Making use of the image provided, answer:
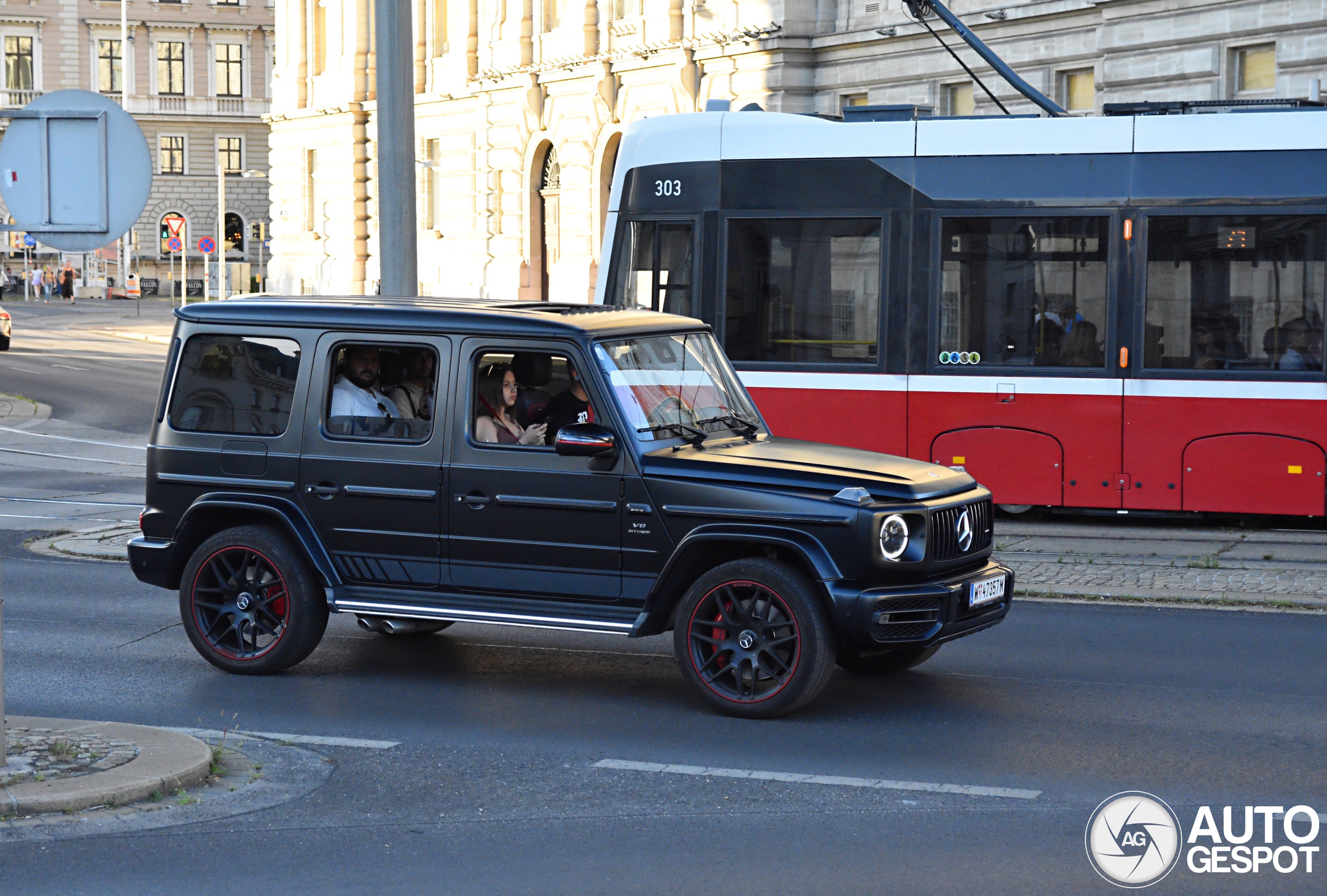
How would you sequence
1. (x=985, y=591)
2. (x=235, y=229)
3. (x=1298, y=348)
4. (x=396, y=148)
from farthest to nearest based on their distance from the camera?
1. (x=235, y=229)
2. (x=1298, y=348)
3. (x=396, y=148)
4. (x=985, y=591)

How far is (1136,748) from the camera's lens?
7414 millimetres

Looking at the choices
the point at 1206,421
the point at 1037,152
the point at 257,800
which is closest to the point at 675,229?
the point at 1037,152

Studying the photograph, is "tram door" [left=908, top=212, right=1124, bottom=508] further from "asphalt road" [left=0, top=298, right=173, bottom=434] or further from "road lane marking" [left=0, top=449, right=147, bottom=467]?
"road lane marking" [left=0, top=449, right=147, bottom=467]

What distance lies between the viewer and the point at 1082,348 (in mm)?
14906

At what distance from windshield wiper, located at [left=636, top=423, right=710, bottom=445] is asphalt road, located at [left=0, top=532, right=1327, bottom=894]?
48.4 inches

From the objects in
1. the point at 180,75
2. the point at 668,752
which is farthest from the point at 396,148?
the point at 180,75

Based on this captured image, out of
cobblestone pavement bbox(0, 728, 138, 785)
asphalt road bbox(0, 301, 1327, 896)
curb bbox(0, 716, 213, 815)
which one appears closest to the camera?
Result: asphalt road bbox(0, 301, 1327, 896)

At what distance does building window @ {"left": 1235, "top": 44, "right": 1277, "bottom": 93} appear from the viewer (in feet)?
81.6

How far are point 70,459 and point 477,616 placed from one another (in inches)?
600

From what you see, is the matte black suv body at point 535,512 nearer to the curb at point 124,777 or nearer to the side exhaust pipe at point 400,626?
the side exhaust pipe at point 400,626

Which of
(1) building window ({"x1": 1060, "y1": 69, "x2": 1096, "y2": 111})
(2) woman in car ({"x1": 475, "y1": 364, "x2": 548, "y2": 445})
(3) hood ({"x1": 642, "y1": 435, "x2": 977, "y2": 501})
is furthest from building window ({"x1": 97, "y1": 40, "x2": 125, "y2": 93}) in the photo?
(3) hood ({"x1": 642, "y1": 435, "x2": 977, "y2": 501})

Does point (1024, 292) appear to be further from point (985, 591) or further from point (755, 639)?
point (755, 639)

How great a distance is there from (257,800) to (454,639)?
3.52 m

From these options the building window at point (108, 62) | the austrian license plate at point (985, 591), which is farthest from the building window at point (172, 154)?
the austrian license plate at point (985, 591)
